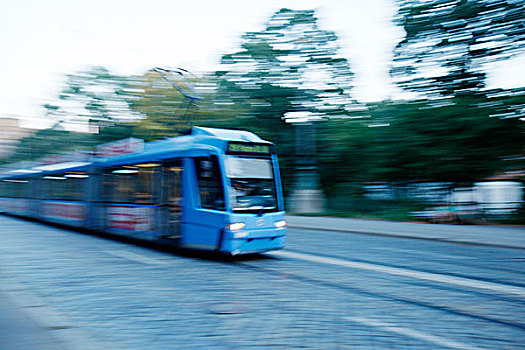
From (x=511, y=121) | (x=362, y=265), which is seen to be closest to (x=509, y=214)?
(x=511, y=121)

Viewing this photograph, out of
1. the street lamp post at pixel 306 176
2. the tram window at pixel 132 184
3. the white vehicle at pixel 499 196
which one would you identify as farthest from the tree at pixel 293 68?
the tram window at pixel 132 184

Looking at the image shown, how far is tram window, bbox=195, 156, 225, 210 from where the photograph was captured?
388 inches

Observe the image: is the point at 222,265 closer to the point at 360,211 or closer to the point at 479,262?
the point at 479,262

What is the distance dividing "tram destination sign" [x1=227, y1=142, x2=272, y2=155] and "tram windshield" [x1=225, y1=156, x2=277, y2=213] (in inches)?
5.6

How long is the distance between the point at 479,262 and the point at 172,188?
6757mm

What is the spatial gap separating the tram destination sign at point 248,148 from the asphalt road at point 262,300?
2.23 metres

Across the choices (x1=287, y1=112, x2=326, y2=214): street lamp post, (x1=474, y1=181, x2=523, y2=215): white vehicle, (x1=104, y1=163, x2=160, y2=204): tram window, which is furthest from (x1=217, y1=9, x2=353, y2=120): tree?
(x1=104, y1=163, x2=160, y2=204): tram window

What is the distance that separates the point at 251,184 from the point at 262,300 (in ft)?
12.8

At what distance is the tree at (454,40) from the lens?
21469mm

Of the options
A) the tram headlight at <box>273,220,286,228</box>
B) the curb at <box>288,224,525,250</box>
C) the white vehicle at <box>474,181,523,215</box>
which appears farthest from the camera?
the white vehicle at <box>474,181,523,215</box>

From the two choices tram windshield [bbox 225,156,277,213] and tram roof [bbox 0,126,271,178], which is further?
tram roof [bbox 0,126,271,178]

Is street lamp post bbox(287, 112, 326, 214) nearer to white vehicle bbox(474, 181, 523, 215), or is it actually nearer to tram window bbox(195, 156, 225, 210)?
white vehicle bbox(474, 181, 523, 215)

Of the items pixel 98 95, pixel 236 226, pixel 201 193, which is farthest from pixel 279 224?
pixel 98 95

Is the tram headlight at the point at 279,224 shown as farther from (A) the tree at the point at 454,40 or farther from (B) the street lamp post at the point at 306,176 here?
(B) the street lamp post at the point at 306,176
